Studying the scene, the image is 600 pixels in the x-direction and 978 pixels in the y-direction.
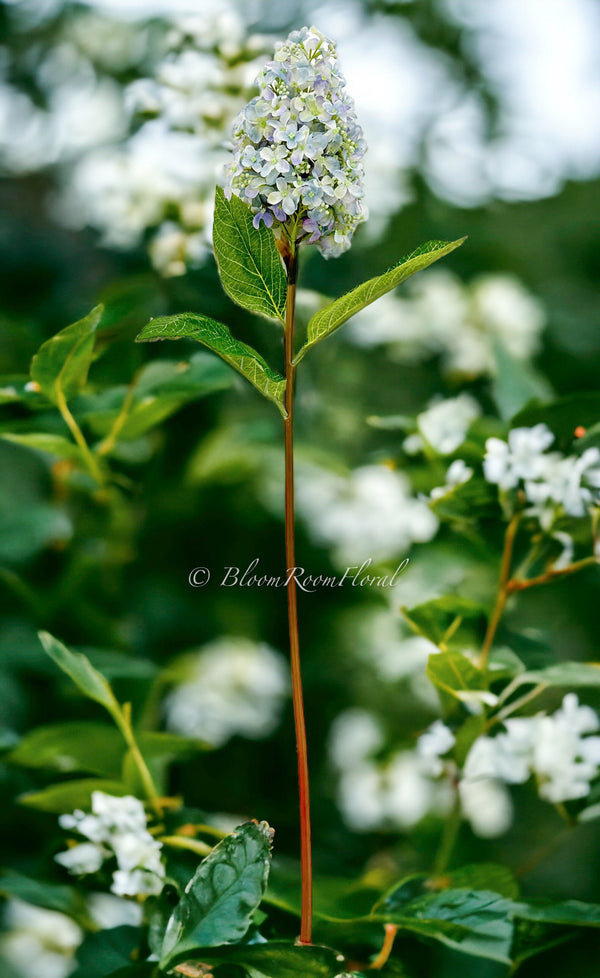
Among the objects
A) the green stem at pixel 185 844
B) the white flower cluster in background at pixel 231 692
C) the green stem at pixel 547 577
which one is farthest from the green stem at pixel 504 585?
the white flower cluster in background at pixel 231 692

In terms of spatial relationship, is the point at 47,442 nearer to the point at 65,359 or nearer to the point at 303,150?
the point at 65,359

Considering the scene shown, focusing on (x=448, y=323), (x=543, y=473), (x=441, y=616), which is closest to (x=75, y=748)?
(x=441, y=616)

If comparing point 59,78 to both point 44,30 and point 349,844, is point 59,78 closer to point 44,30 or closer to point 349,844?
point 44,30

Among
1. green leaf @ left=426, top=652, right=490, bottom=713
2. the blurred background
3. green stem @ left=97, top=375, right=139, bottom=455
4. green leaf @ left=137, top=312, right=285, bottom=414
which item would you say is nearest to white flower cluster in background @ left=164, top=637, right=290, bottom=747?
the blurred background

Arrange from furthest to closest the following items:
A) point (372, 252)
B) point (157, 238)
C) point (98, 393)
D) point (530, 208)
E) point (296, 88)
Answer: point (530, 208) < point (372, 252) < point (157, 238) < point (98, 393) < point (296, 88)

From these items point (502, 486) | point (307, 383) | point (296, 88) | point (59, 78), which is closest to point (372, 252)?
point (307, 383)

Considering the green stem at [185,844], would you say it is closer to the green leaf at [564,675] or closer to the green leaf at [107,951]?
the green leaf at [107,951]
